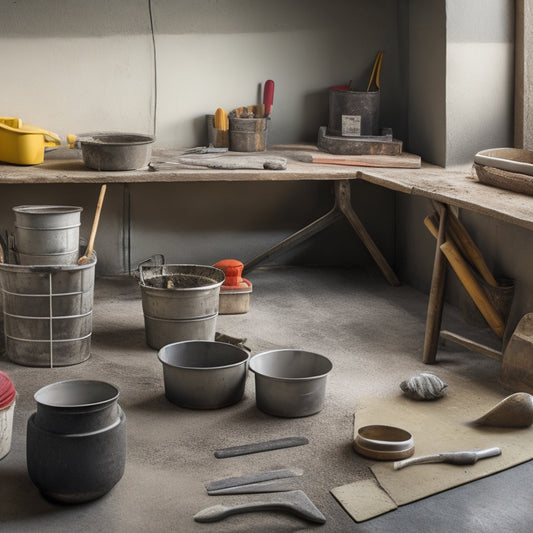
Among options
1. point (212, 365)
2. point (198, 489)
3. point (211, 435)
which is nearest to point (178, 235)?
point (212, 365)

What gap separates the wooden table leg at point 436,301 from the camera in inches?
163

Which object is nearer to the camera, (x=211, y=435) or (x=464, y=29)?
(x=211, y=435)

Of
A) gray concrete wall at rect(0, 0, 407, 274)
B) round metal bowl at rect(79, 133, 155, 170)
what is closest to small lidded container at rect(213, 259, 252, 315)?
round metal bowl at rect(79, 133, 155, 170)

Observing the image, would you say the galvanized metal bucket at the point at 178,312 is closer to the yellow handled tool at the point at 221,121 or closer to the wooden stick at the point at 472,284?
the wooden stick at the point at 472,284

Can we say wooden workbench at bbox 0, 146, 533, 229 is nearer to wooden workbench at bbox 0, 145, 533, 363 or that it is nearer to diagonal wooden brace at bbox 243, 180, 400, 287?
wooden workbench at bbox 0, 145, 533, 363

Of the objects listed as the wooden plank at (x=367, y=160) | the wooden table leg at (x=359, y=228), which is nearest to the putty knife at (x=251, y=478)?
the wooden plank at (x=367, y=160)

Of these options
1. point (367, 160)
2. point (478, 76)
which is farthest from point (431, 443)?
point (478, 76)

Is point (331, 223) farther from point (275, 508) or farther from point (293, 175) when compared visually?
point (275, 508)

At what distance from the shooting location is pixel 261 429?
340 cm

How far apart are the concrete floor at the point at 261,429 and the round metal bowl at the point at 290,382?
0.05 m

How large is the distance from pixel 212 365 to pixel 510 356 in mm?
1314

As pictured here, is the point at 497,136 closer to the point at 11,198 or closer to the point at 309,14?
the point at 309,14

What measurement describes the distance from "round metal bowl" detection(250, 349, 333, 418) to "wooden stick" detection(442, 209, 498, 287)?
1.05 m

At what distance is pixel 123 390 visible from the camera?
3783 millimetres
